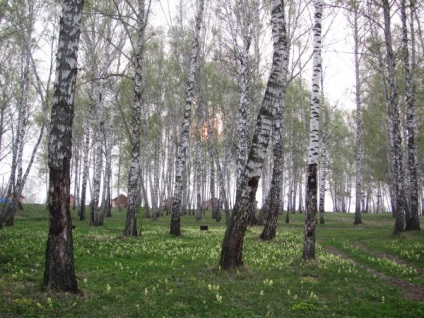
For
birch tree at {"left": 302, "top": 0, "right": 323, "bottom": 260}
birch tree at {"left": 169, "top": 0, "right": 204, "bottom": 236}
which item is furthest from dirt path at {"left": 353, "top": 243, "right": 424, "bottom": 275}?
birch tree at {"left": 169, "top": 0, "right": 204, "bottom": 236}

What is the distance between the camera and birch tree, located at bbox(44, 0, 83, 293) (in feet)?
21.3

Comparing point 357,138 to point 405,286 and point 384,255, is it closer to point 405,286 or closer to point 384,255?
point 384,255

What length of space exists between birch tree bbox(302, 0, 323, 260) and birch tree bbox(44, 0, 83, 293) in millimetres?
7708

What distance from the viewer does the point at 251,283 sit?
8.38 m

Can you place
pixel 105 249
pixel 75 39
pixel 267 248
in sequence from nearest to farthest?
pixel 75 39, pixel 105 249, pixel 267 248

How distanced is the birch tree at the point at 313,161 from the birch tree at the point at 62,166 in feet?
25.3

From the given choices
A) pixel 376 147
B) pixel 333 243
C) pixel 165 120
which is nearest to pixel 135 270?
pixel 333 243

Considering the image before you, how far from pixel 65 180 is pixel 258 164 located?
17.0 ft

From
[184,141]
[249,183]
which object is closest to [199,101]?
[184,141]

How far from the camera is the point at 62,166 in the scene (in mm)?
6555

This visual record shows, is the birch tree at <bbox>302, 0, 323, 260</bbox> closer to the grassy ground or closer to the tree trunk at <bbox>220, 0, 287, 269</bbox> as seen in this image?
the grassy ground

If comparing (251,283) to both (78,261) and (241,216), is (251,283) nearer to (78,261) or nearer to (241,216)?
(241,216)

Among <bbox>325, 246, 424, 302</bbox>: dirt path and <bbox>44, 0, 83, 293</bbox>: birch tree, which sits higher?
<bbox>44, 0, 83, 293</bbox>: birch tree

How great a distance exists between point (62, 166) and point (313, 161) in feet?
27.1
